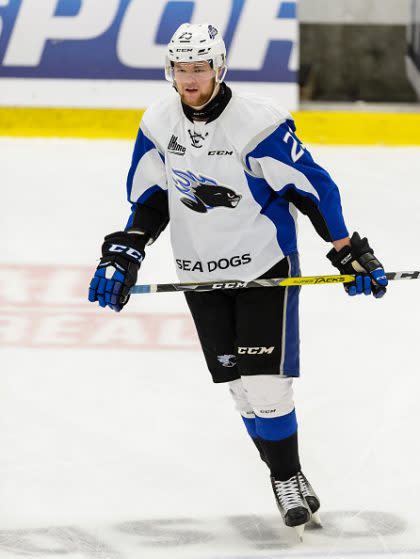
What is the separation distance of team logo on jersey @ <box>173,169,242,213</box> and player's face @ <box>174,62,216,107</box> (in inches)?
6.9

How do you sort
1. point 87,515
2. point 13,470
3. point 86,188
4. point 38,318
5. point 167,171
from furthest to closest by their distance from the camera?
point 86,188 < point 38,318 < point 13,470 < point 87,515 < point 167,171

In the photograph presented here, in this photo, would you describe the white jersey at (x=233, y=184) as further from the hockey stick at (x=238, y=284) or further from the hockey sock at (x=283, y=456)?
the hockey sock at (x=283, y=456)

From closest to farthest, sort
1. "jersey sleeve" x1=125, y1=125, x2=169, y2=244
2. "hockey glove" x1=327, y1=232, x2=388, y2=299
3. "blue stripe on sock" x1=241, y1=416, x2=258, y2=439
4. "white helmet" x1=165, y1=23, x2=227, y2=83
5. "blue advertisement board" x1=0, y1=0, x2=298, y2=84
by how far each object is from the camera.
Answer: "white helmet" x1=165, y1=23, x2=227, y2=83 < "hockey glove" x1=327, y1=232, x2=388, y2=299 < "jersey sleeve" x1=125, y1=125, x2=169, y2=244 < "blue stripe on sock" x1=241, y1=416, x2=258, y2=439 < "blue advertisement board" x1=0, y1=0, x2=298, y2=84

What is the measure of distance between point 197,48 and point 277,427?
94cm

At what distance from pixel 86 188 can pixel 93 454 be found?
93.3 inches

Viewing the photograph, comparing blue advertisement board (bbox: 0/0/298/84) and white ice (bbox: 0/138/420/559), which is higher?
blue advertisement board (bbox: 0/0/298/84)

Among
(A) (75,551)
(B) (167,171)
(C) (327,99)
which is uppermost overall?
(C) (327,99)

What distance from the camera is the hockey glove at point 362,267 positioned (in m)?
2.78

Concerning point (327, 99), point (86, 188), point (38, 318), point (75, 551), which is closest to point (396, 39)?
point (327, 99)

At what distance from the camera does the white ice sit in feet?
9.68

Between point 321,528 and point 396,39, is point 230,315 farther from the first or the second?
point 396,39

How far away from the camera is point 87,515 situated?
305 cm

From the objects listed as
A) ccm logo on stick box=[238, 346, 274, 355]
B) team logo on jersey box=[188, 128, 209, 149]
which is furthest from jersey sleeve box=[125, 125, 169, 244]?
ccm logo on stick box=[238, 346, 274, 355]

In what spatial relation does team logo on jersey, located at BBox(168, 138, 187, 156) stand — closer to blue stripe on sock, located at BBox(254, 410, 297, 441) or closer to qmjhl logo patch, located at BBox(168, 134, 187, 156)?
qmjhl logo patch, located at BBox(168, 134, 187, 156)
